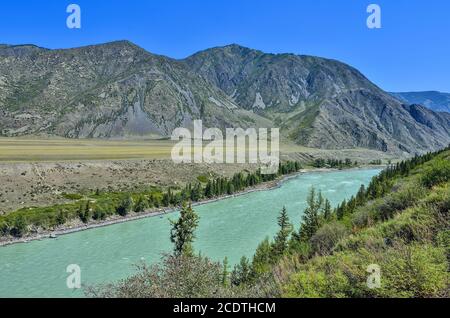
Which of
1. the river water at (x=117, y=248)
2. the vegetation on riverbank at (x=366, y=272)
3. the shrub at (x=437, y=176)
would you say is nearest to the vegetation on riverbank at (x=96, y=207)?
the river water at (x=117, y=248)

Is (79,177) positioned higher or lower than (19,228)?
higher

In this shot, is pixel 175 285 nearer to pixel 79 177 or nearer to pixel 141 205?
pixel 141 205

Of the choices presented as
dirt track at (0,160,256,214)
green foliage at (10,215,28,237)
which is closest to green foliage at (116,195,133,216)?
dirt track at (0,160,256,214)

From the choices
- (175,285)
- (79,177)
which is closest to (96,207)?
(79,177)

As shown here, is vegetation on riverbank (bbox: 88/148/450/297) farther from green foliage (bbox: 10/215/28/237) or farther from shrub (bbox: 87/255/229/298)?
green foliage (bbox: 10/215/28/237)

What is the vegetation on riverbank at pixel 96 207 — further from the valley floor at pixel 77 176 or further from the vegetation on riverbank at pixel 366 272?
the vegetation on riverbank at pixel 366 272
